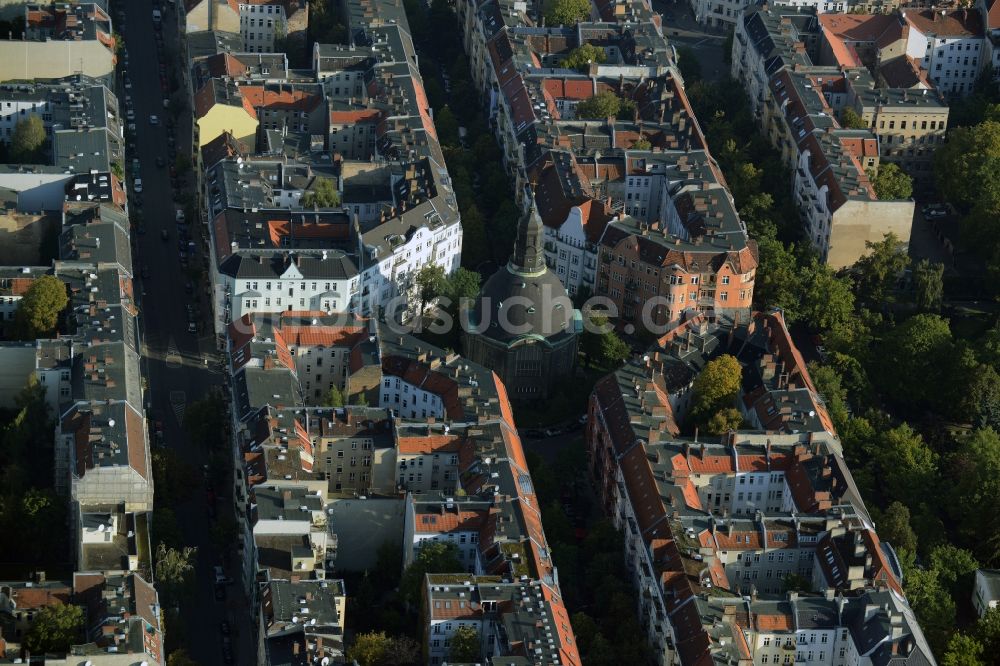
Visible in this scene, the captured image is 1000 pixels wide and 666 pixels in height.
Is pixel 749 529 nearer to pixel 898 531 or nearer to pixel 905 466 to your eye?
pixel 898 531

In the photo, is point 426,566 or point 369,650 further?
point 426,566

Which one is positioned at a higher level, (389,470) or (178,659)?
(389,470)

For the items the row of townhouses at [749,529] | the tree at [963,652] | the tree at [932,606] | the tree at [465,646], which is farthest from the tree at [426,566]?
the tree at [963,652]

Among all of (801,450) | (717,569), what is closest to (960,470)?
(801,450)

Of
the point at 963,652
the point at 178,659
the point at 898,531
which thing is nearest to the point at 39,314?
the point at 178,659

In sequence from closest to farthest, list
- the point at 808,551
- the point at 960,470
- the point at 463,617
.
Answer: the point at 463,617
the point at 808,551
the point at 960,470

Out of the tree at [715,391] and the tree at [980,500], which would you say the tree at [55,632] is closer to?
the tree at [715,391]

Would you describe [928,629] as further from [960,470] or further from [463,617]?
[463,617]
